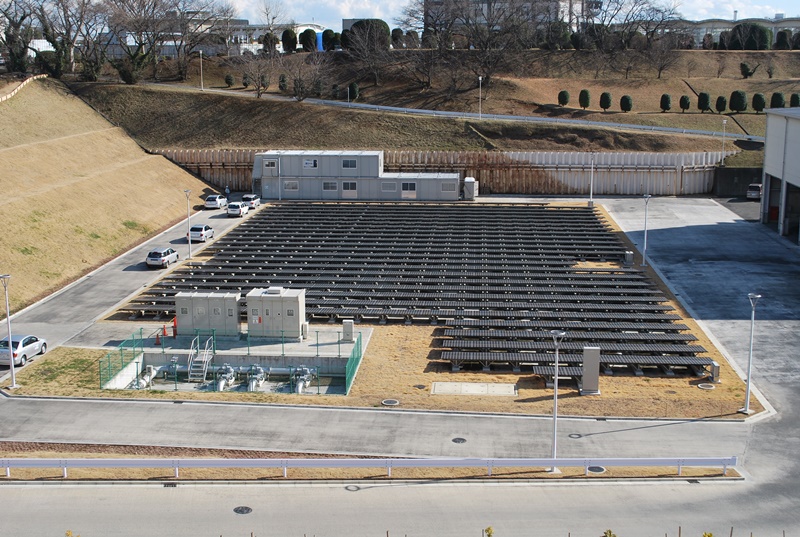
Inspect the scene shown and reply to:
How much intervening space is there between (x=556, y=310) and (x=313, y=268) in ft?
47.4

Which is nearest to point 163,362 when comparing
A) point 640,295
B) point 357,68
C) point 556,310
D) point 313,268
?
point 313,268

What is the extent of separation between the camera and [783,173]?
56906 millimetres

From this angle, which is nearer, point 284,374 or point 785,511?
point 785,511

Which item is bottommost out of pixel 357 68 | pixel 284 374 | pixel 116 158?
pixel 284 374

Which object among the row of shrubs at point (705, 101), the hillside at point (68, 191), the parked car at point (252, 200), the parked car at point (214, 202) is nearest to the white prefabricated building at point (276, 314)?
the hillside at point (68, 191)

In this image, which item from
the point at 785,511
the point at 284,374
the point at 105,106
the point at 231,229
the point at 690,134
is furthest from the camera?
the point at 105,106

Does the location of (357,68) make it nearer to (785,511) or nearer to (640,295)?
(640,295)

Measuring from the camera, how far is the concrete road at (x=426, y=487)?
70.9ft

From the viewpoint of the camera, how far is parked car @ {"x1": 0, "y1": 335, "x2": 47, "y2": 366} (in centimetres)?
3369

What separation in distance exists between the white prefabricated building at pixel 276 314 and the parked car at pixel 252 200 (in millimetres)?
28098

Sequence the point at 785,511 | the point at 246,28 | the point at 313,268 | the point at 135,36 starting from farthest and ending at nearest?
the point at 246,28, the point at 135,36, the point at 313,268, the point at 785,511

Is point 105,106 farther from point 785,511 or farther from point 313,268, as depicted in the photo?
point 785,511

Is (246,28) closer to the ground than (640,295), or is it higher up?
higher up

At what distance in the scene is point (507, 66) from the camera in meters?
99.4
